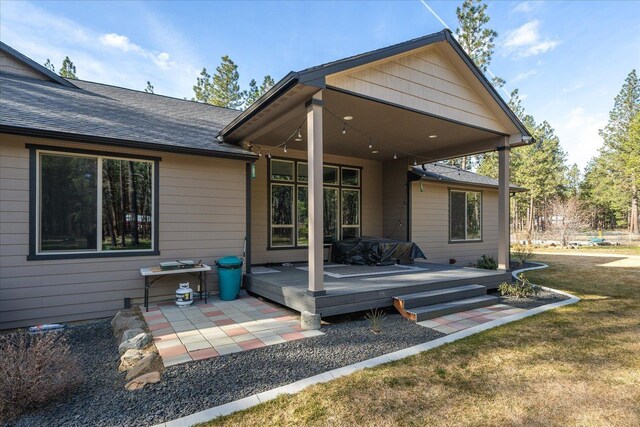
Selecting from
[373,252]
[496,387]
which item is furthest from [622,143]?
[496,387]

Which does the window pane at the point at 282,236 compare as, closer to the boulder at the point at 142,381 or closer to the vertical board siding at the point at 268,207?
the vertical board siding at the point at 268,207

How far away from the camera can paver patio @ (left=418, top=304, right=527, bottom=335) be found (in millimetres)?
4422

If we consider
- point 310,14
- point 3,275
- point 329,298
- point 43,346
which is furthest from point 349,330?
point 310,14

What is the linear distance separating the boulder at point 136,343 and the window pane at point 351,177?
6.58 meters

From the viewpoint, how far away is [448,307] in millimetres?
5078

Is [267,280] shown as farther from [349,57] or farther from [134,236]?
[349,57]

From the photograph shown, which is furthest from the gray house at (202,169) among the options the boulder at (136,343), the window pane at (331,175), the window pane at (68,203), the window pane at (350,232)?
the boulder at (136,343)

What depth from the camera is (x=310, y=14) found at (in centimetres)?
1148

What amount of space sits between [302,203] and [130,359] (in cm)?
569

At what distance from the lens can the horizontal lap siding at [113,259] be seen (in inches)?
177

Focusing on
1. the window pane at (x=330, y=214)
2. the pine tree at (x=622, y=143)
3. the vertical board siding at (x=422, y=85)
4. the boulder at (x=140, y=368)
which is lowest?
the boulder at (x=140, y=368)

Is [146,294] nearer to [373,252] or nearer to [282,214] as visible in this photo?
[282,214]

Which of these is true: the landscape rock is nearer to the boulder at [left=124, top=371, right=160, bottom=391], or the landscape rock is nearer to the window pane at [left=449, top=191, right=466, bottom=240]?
the boulder at [left=124, top=371, right=160, bottom=391]

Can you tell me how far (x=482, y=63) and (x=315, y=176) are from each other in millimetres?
20676
